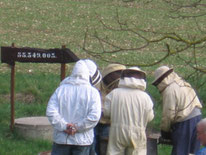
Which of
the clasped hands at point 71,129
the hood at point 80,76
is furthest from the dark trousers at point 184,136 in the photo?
the clasped hands at point 71,129

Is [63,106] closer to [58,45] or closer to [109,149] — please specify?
[109,149]

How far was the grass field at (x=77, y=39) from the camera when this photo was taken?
33.5ft

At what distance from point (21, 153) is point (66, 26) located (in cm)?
1904

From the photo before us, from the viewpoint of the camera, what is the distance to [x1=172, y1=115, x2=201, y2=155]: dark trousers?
8.52 meters

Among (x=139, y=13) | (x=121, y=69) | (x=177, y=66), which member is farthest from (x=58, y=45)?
(x=121, y=69)

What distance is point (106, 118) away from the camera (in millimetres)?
8164

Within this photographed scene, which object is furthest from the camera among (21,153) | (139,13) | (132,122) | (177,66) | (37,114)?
(139,13)

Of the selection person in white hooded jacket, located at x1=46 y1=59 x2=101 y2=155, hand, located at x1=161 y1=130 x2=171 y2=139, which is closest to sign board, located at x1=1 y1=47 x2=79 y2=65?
hand, located at x1=161 y1=130 x2=171 y2=139

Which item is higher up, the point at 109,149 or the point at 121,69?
the point at 121,69

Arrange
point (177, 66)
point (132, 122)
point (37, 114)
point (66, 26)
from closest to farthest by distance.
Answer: point (132, 122) → point (37, 114) → point (177, 66) → point (66, 26)

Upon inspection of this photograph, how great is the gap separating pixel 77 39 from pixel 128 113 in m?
16.5

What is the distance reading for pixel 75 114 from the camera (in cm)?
745

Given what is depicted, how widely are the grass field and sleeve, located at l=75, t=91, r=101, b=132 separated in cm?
53

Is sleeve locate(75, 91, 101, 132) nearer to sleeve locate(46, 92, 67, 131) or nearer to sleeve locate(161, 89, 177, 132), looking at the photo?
sleeve locate(46, 92, 67, 131)
